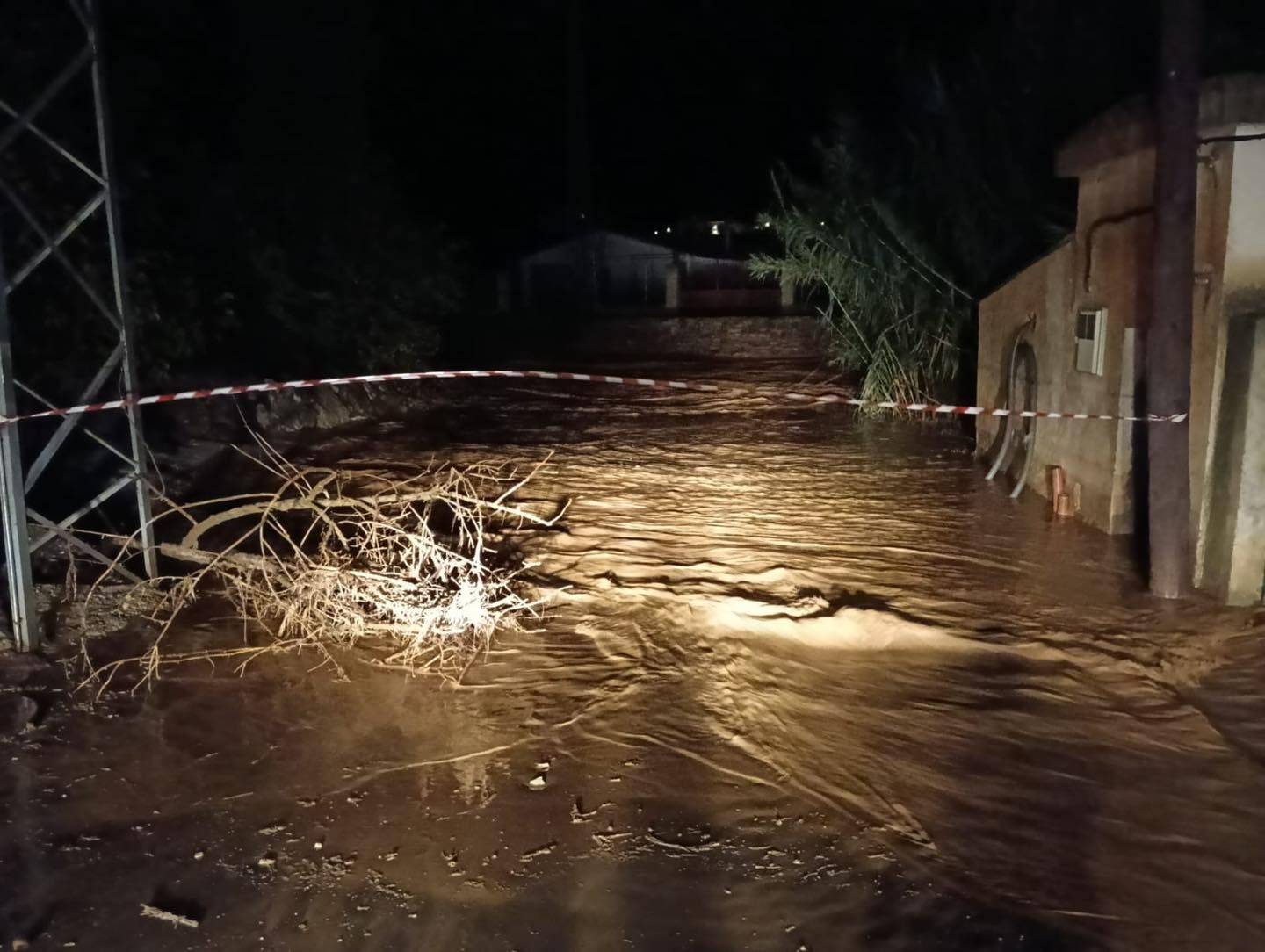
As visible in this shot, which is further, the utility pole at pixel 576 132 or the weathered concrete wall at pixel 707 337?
the utility pole at pixel 576 132

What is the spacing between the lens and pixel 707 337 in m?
28.3

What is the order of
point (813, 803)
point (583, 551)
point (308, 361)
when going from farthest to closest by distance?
point (308, 361), point (583, 551), point (813, 803)

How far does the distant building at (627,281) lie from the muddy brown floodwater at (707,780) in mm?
27768

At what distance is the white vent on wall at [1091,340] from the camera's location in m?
8.70

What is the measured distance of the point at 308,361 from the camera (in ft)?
60.1

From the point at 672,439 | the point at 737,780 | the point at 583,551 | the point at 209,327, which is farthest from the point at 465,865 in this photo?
the point at 209,327

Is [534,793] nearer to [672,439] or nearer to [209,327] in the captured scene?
[672,439]

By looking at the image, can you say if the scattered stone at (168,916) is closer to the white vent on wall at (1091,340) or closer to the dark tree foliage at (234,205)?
the white vent on wall at (1091,340)

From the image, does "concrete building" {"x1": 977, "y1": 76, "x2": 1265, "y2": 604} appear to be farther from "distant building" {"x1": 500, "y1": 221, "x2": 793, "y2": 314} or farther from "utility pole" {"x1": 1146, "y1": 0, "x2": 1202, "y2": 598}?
"distant building" {"x1": 500, "y1": 221, "x2": 793, "y2": 314}

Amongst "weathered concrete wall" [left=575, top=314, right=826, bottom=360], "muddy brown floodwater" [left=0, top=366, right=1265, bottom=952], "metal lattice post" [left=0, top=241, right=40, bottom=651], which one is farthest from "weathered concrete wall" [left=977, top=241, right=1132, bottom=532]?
"weathered concrete wall" [left=575, top=314, right=826, bottom=360]

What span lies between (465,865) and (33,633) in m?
3.73

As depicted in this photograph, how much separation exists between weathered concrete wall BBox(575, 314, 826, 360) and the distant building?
4.75m

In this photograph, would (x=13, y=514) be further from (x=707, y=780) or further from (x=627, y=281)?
(x=627, y=281)

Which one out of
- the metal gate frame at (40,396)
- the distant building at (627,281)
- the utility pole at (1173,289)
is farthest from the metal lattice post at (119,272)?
the distant building at (627,281)
